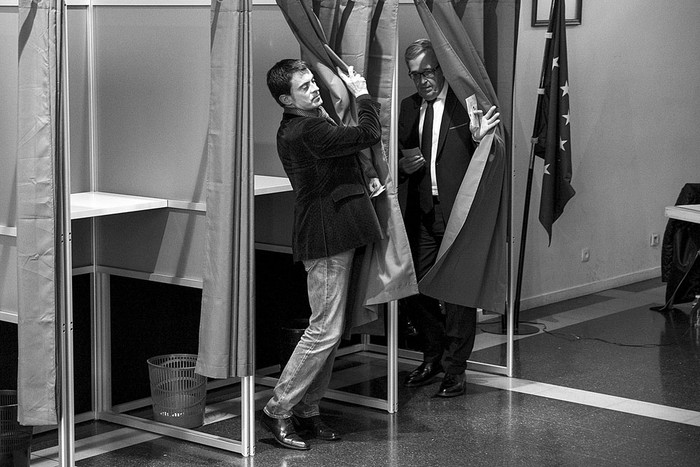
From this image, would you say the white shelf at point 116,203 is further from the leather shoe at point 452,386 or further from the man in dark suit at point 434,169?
the leather shoe at point 452,386

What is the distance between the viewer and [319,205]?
4.00 m

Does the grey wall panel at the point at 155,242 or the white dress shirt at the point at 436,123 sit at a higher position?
the white dress shirt at the point at 436,123

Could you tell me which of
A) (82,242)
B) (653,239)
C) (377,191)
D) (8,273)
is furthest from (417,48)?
(653,239)

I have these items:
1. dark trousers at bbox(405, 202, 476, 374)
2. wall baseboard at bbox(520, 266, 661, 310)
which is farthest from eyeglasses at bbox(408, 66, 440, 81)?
wall baseboard at bbox(520, 266, 661, 310)

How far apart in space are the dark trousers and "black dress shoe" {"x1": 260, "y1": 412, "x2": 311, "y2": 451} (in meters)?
0.98

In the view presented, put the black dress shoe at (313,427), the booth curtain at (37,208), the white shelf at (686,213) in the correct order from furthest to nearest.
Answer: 1. the white shelf at (686,213)
2. the black dress shoe at (313,427)
3. the booth curtain at (37,208)

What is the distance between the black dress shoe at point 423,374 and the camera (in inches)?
199

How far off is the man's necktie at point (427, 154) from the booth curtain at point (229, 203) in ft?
3.97

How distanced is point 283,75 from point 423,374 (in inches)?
69.6

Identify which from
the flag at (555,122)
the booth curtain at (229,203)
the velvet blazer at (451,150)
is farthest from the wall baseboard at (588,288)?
the booth curtain at (229,203)

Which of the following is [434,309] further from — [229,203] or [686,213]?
[686,213]

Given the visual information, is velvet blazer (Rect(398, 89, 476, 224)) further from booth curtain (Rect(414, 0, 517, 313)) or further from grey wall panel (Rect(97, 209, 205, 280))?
grey wall panel (Rect(97, 209, 205, 280))

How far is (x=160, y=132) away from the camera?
4.11 metres

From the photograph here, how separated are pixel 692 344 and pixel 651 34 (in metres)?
2.61
